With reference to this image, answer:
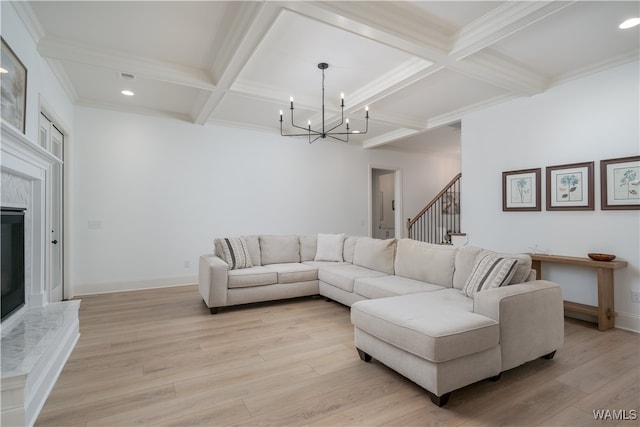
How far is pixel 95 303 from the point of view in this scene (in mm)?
4047

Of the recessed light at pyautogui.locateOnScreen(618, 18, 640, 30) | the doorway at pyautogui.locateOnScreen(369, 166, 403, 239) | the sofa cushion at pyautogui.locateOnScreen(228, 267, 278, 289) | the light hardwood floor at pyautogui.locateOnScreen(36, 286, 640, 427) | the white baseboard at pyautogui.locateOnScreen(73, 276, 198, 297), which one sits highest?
the recessed light at pyautogui.locateOnScreen(618, 18, 640, 30)

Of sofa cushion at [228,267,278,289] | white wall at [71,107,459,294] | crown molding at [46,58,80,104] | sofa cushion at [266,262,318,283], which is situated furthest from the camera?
white wall at [71,107,459,294]

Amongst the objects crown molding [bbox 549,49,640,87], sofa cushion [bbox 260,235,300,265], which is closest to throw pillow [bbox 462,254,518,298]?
crown molding [bbox 549,49,640,87]

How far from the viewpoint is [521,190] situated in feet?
13.5

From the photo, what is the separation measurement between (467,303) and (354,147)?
4.96 meters

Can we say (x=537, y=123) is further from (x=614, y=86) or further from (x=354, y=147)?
(x=354, y=147)

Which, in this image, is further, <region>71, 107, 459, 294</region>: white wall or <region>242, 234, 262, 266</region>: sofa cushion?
<region>71, 107, 459, 294</region>: white wall

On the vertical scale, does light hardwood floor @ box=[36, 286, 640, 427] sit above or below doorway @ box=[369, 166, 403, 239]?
below

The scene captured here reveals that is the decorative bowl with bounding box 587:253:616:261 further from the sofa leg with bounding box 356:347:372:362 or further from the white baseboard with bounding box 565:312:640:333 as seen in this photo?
the sofa leg with bounding box 356:347:372:362

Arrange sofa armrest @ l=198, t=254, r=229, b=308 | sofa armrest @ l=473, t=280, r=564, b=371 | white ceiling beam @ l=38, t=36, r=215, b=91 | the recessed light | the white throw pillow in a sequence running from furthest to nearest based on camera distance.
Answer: the white throw pillow < sofa armrest @ l=198, t=254, r=229, b=308 < white ceiling beam @ l=38, t=36, r=215, b=91 < the recessed light < sofa armrest @ l=473, t=280, r=564, b=371

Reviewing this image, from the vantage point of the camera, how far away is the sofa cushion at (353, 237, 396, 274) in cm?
387

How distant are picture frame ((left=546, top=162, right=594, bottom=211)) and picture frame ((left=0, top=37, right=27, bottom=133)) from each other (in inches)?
208

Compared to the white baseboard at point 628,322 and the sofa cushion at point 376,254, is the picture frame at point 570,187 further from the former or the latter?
the sofa cushion at point 376,254

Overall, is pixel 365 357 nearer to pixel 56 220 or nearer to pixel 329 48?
pixel 329 48
